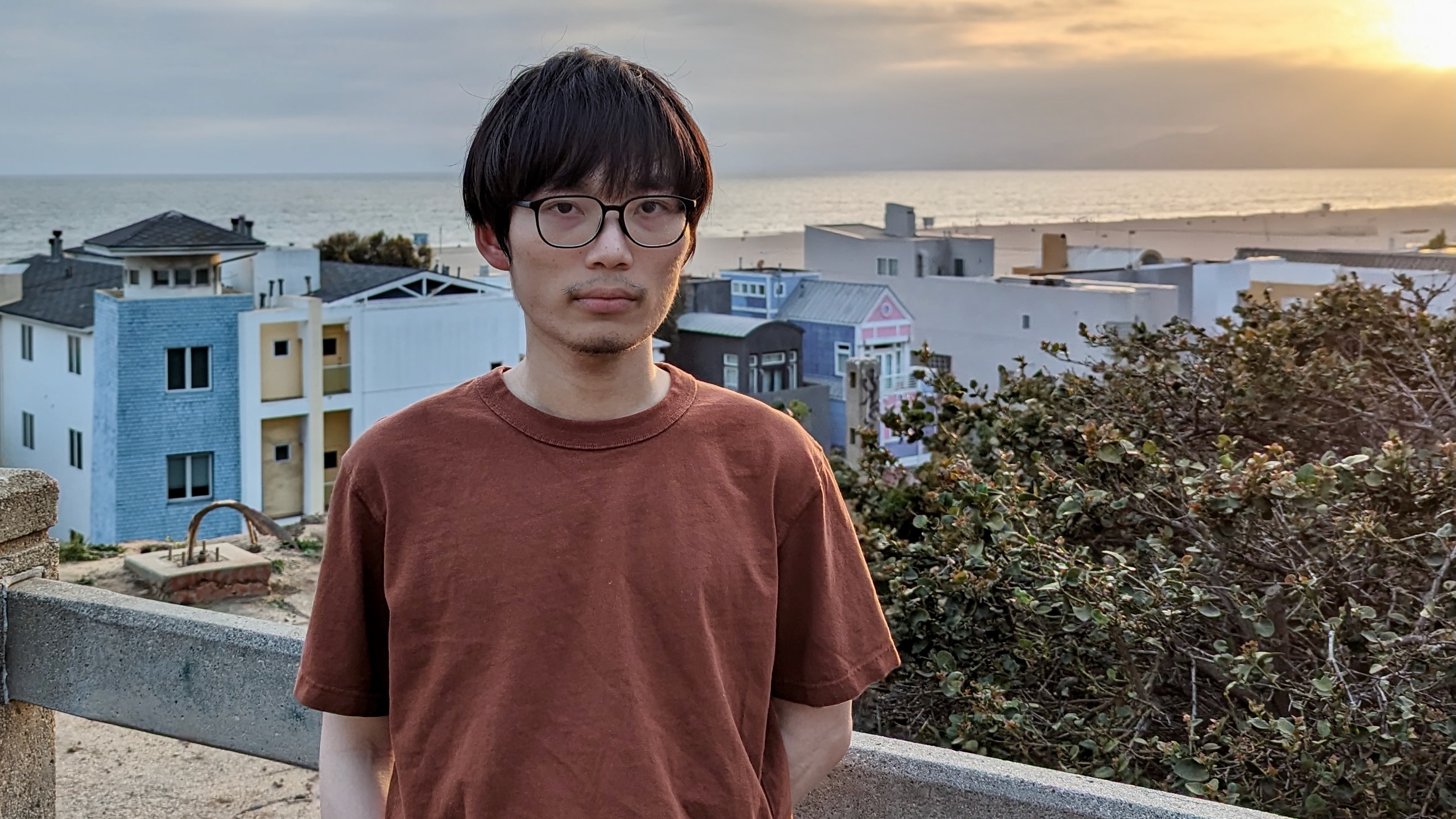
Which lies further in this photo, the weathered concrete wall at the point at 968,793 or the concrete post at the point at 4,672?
the concrete post at the point at 4,672

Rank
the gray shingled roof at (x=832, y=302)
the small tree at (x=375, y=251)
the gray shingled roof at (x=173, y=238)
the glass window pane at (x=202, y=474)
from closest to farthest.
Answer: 1. the gray shingled roof at (x=173, y=238)
2. the glass window pane at (x=202, y=474)
3. the gray shingled roof at (x=832, y=302)
4. the small tree at (x=375, y=251)

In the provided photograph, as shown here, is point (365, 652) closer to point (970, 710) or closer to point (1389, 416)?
point (970, 710)

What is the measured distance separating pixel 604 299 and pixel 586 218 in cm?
12

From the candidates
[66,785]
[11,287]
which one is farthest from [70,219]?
[66,785]

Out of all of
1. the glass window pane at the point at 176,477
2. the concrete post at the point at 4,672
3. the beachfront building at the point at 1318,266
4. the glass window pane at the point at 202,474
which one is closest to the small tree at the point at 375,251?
the glass window pane at the point at 202,474

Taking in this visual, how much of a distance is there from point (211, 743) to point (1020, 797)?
2.31 metres

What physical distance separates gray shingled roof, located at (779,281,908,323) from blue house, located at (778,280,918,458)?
17 mm

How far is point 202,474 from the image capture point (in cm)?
3148

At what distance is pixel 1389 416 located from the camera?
4855 mm

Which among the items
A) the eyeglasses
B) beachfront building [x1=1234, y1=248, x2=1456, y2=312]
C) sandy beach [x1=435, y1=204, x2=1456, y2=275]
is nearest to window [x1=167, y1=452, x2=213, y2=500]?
beachfront building [x1=1234, y1=248, x2=1456, y2=312]

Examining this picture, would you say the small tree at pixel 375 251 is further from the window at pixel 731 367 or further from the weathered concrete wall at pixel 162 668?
the weathered concrete wall at pixel 162 668

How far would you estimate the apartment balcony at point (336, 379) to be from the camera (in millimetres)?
31469

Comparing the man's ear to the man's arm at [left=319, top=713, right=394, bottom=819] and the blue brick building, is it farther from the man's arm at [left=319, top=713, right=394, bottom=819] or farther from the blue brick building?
the blue brick building

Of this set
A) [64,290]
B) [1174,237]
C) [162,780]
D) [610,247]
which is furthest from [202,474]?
[1174,237]
